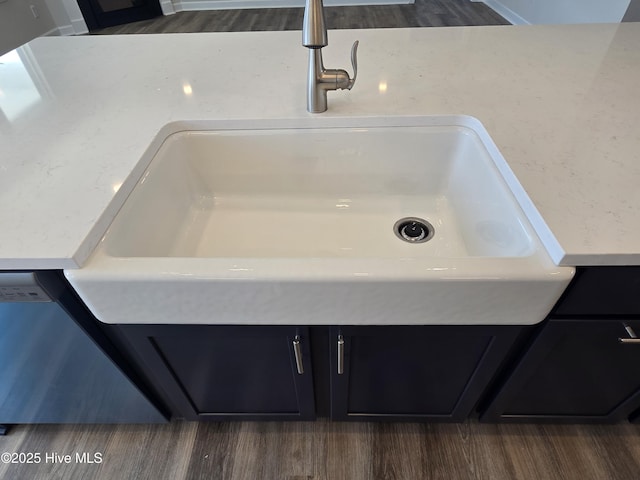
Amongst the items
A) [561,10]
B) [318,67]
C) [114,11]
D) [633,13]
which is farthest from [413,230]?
[114,11]

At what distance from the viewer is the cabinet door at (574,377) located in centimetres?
79

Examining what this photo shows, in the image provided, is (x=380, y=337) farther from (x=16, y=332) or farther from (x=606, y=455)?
(x=606, y=455)

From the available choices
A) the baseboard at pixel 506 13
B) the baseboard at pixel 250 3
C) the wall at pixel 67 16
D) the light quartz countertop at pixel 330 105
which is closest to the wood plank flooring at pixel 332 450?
the light quartz countertop at pixel 330 105

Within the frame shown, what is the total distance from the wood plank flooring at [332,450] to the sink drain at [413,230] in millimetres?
706

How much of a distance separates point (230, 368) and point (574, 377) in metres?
0.85

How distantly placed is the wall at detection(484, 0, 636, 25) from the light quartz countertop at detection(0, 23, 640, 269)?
2024 mm

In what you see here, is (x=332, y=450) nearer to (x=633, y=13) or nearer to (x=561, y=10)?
(x=633, y=13)

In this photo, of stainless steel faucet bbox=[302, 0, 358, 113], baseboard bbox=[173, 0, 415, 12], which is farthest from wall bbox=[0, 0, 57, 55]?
stainless steel faucet bbox=[302, 0, 358, 113]

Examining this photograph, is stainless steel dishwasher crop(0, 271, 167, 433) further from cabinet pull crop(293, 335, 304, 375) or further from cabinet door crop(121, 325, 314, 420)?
cabinet pull crop(293, 335, 304, 375)

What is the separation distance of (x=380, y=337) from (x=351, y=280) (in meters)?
0.25

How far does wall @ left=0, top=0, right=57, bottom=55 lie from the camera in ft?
13.4

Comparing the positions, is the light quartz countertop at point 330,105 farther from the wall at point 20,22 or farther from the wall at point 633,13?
the wall at point 20,22

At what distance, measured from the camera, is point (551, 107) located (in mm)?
949

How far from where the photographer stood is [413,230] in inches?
39.2
